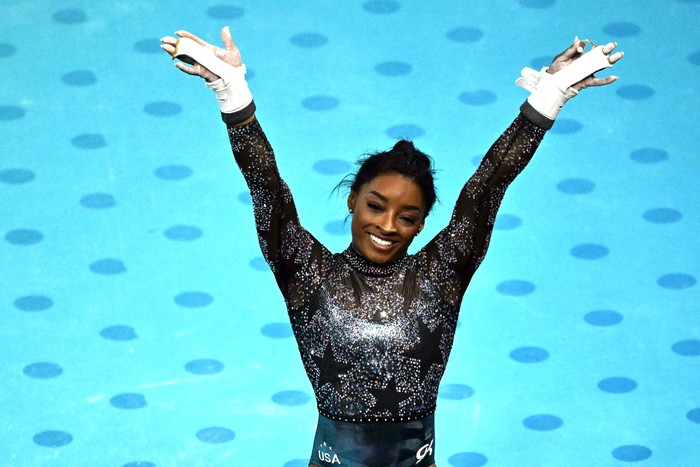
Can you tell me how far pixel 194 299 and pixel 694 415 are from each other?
124 cm

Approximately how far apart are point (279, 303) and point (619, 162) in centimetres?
91

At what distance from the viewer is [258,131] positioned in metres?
3.28

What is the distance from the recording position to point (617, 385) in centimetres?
465

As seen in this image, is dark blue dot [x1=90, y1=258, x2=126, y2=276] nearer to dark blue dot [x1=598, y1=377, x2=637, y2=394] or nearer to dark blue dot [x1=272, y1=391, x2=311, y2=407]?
dark blue dot [x1=272, y1=391, x2=311, y2=407]

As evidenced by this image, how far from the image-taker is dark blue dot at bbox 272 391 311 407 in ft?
15.1

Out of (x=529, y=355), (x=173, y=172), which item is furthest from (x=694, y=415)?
(x=173, y=172)

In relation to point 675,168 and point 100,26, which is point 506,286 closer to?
point 675,168

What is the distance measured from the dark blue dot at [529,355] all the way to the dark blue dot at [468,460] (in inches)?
10.8

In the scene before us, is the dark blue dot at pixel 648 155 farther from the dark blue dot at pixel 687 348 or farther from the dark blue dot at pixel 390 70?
the dark blue dot at pixel 390 70

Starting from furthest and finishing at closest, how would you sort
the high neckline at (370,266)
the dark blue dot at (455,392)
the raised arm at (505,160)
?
the dark blue dot at (455,392)
the high neckline at (370,266)
the raised arm at (505,160)

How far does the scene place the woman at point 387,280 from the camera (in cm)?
332

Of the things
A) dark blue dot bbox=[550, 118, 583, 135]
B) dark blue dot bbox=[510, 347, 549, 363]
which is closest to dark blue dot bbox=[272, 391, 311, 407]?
dark blue dot bbox=[510, 347, 549, 363]

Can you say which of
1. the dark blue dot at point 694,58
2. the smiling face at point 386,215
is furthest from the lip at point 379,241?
the dark blue dot at point 694,58

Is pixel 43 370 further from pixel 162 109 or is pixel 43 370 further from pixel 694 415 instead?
pixel 694 415
